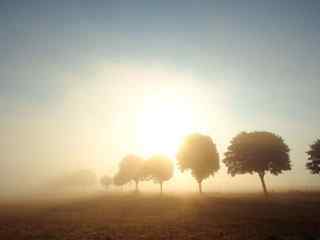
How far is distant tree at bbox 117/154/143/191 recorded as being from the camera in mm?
114812

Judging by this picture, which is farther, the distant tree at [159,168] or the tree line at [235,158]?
the distant tree at [159,168]

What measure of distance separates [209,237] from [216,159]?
1959 inches

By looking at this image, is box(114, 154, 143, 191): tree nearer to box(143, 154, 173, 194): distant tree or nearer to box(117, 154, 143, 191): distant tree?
box(117, 154, 143, 191): distant tree

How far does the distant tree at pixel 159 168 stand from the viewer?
310 ft

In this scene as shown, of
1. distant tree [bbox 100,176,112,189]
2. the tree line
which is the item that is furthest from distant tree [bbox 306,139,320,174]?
distant tree [bbox 100,176,112,189]

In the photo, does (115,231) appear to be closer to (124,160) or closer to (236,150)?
(236,150)

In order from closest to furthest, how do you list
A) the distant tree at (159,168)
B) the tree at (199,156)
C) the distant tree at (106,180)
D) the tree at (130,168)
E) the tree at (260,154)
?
the tree at (260,154) < the tree at (199,156) < the distant tree at (159,168) < the tree at (130,168) < the distant tree at (106,180)

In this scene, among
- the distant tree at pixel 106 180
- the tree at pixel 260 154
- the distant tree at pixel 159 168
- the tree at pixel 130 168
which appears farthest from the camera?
the distant tree at pixel 106 180

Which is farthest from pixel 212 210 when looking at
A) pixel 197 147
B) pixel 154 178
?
pixel 154 178

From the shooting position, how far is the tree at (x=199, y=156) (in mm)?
73438

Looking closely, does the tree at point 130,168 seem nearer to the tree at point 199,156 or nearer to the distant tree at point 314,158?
the tree at point 199,156

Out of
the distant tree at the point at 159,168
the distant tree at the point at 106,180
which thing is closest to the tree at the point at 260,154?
the distant tree at the point at 159,168

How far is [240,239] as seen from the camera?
25.0m

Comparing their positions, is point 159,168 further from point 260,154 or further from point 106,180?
point 106,180
